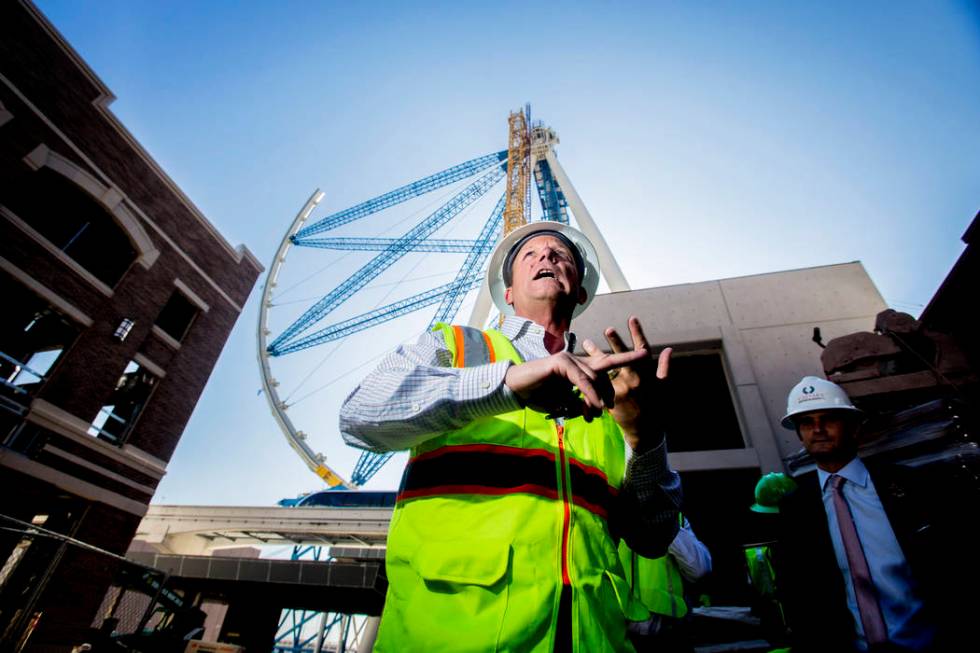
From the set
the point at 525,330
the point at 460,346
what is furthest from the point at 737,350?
the point at 460,346

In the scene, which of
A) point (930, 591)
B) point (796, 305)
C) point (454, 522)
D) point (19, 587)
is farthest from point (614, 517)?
point (19, 587)

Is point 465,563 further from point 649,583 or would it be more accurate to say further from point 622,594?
point 649,583

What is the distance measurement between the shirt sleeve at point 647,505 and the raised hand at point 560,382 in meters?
0.56

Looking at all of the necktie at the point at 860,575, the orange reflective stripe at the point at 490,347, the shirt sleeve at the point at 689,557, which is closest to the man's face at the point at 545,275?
the orange reflective stripe at the point at 490,347

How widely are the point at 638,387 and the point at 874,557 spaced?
8.47 ft

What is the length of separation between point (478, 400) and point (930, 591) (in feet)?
10.2

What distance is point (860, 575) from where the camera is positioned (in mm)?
2652

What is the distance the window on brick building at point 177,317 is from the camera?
14.0 m

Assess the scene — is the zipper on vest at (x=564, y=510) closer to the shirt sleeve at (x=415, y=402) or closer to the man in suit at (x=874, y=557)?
the shirt sleeve at (x=415, y=402)

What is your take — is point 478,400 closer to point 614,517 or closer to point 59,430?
point 614,517

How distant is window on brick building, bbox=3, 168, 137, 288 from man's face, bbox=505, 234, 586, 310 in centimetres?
1321

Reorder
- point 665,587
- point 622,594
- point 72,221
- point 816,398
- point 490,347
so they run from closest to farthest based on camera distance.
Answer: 1. point 622,594
2. point 490,347
3. point 665,587
4. point 816,398
5. point 72,221

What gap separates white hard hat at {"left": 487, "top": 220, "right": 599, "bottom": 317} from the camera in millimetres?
3131

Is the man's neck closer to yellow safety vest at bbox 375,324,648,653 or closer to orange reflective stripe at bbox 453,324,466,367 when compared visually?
yellow safety vest at bbox 375,324,648,653
